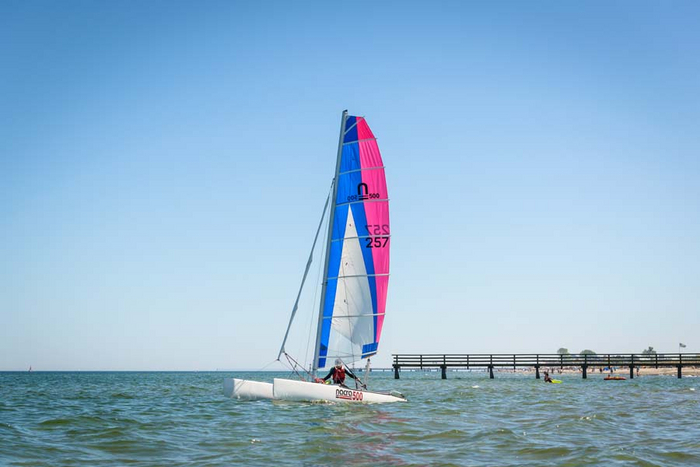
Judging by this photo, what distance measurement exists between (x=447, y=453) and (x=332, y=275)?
36.2 ft

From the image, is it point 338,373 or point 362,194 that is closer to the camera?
point 338,373

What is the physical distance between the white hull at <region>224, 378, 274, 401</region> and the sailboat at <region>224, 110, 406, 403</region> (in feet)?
0.12

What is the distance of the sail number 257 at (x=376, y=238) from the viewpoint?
78.5 ft

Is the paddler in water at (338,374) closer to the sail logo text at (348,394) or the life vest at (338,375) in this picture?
the life vest at (338,375)

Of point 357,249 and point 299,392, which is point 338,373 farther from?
point 357,249

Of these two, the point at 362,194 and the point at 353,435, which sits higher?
the point at 362,194

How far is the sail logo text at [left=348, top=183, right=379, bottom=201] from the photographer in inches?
938

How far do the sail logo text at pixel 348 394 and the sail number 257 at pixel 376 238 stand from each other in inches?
208

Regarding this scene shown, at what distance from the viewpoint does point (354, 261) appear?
934 inches

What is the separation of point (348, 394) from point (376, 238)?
5.76 m

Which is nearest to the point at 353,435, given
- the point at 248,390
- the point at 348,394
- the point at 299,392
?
the point at 299,392

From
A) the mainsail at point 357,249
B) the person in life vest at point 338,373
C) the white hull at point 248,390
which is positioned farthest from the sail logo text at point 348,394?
the white hull at point 248,390

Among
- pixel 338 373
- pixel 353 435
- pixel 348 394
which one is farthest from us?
pixel 338 373

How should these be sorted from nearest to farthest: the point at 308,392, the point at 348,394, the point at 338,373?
the point at 308,392 → the point at 348,394 → the point at 338,373
